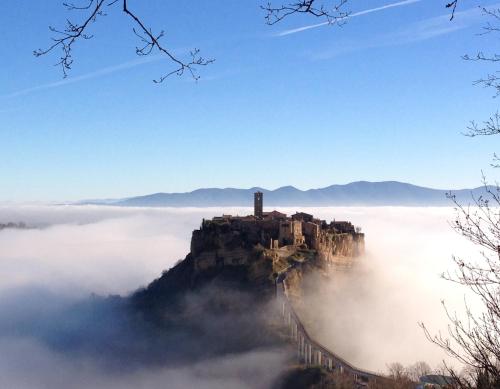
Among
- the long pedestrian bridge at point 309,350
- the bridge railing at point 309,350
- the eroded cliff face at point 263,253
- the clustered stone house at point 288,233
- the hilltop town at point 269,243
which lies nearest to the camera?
the long pedestrian bridge at point 309,350

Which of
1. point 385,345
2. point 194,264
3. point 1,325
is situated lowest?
point 1,325

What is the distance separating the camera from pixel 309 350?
64.9 m

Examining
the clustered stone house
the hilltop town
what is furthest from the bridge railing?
the clustered stone house

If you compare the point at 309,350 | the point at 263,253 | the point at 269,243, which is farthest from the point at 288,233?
the point at 309,350

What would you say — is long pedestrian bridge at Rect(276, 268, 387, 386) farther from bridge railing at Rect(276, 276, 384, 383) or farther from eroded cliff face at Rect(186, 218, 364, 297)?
eroded cliff face at Rect(186, 218, 364, 297)

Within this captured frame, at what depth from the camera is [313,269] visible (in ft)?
245

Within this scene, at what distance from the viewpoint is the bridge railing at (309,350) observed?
5886cm

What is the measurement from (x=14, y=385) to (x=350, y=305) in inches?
3345

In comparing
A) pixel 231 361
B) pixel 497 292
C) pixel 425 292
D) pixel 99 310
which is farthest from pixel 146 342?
pixel 497 292

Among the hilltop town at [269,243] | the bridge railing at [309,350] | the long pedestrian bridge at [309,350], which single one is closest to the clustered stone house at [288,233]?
the hilltop town at [269,243]

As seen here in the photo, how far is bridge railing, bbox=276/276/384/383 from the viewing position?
5886cm

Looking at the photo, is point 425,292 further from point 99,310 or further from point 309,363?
point 99,310

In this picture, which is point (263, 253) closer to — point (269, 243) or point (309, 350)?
point (269, 243)

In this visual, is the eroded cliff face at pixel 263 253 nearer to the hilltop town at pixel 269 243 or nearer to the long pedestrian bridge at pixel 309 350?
the hilltop town at pixel 269 243
